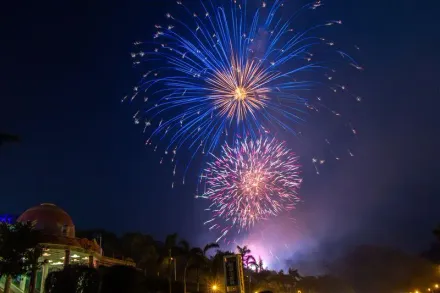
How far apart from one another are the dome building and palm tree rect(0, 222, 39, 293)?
4815mm

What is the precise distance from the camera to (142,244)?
79188 mm

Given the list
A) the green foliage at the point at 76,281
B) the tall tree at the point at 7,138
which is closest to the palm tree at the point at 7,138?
the tall tree at the point at 7,138

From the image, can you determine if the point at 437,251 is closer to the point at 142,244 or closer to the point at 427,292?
the point at 427,292

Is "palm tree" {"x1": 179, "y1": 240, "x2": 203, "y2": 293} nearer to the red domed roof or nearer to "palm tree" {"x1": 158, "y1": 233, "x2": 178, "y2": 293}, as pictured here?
"palm tree" {"x1": 158, "y1": 233, "x2": 178, "y2": 293}

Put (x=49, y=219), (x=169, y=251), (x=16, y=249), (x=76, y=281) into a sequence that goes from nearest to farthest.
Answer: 1. (x=76, y=281)
2. (x=16, y=249)
3. (x=49, y=219)
4. (x=169, y=251)

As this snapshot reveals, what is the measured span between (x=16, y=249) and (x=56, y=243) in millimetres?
6589

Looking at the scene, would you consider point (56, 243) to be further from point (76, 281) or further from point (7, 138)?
point (76, 281)

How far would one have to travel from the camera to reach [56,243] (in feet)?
133

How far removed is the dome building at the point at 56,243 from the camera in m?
41.3

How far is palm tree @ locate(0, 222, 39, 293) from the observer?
3331 cm

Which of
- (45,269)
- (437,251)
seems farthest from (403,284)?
(45,269)

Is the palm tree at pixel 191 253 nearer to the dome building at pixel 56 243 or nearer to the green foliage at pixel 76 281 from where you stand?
the dome building at pixel 56 243

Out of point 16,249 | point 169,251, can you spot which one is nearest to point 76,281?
point 16,249

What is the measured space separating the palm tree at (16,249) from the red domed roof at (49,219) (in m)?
9.07
